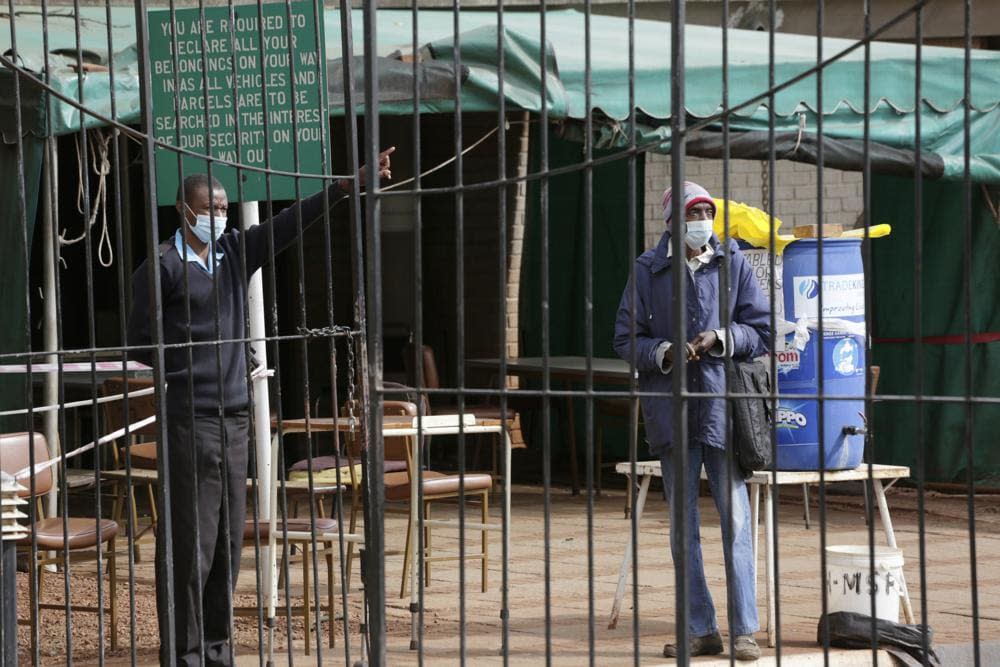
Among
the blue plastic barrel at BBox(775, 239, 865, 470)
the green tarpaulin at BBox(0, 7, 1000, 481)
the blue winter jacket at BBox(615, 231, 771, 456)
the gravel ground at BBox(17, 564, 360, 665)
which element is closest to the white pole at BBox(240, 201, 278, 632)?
the gravel ground at BBox(17, 564, 360, 665)

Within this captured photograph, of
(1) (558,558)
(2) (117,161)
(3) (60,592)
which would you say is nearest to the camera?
(2) (117,161)

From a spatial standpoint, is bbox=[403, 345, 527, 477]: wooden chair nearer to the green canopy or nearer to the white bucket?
the green canopy

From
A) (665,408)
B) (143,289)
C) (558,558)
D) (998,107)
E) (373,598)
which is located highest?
(998,107)

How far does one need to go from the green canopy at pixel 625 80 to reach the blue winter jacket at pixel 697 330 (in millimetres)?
1860

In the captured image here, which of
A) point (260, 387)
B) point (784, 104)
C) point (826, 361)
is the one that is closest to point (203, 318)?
point (260, 387)

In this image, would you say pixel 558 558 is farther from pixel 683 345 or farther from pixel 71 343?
pixel 71 343

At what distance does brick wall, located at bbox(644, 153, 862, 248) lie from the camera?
1168cm

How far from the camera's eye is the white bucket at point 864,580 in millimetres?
5598

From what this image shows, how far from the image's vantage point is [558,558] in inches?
314

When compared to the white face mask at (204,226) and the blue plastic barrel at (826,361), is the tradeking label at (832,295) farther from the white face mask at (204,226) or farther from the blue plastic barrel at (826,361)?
the white face mask at (204,226)

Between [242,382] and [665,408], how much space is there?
5.34ft

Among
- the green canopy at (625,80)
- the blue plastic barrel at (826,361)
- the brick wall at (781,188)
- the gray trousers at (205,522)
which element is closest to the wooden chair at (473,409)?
the green canopy at (625,80)

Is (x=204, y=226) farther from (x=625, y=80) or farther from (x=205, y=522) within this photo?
(x=625, y=80)

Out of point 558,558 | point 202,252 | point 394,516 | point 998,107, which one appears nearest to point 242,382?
point 202,252
